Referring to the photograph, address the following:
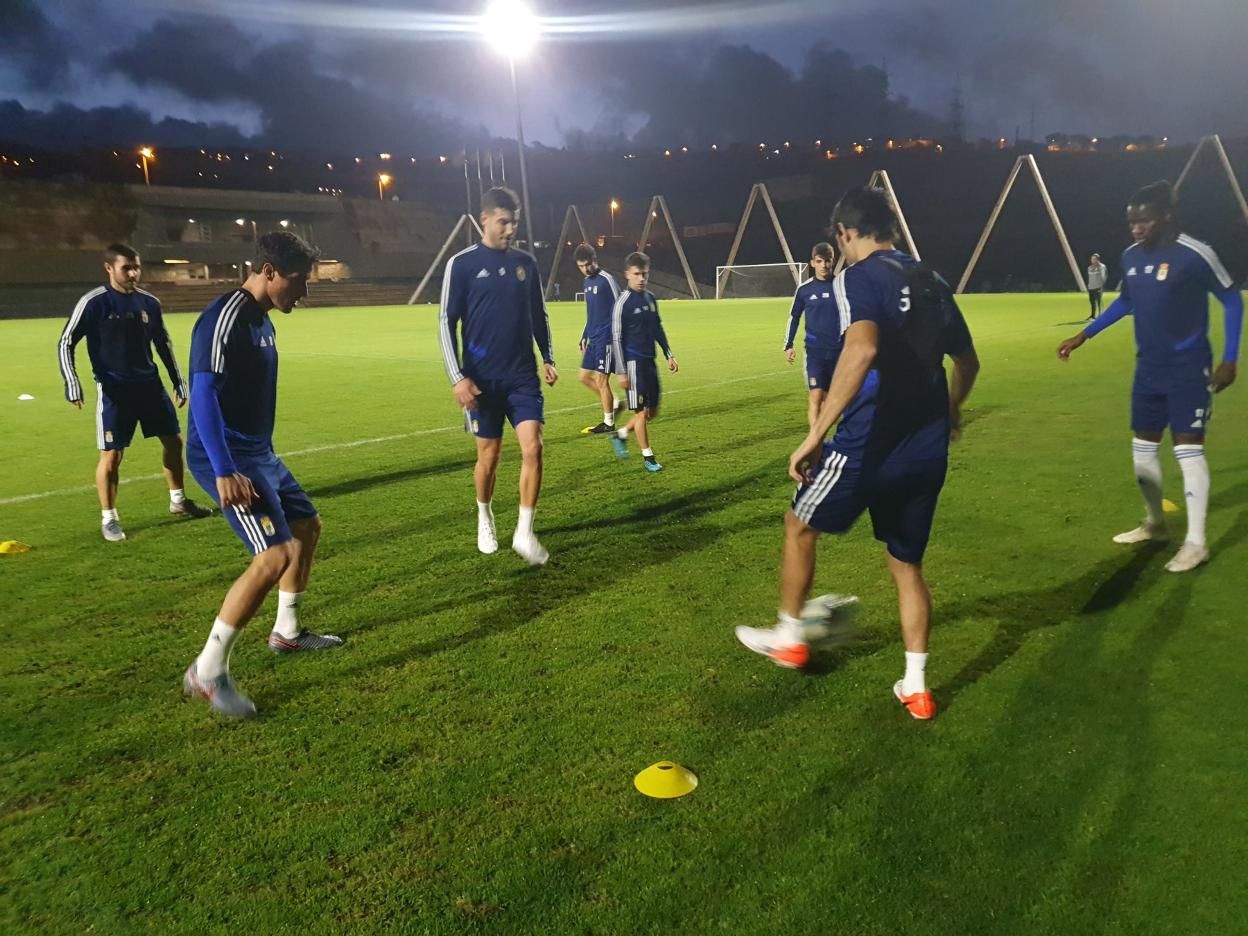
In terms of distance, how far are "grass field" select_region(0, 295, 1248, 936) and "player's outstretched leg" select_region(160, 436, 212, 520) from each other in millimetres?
261

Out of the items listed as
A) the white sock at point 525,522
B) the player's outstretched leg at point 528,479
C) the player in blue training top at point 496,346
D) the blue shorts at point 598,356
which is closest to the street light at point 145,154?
the blue shorts at point 598,356

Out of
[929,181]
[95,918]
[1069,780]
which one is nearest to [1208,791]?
[1069,780]

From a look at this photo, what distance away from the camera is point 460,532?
6.85 metres

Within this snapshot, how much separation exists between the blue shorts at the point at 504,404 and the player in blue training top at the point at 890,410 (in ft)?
8.87

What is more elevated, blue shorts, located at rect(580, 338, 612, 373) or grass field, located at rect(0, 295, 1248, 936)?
blue shorts, located at rect(580, 338, 612, 373)

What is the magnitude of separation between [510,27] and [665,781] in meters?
26.2

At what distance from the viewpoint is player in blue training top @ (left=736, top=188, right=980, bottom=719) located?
11.3 feet

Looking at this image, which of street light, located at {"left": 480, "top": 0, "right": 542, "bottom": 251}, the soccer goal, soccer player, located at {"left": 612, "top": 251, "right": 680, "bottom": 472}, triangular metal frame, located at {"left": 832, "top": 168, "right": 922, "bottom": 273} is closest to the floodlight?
street light, located at {"left": 480, "top": 0, "right": 542, "bottom": 251}

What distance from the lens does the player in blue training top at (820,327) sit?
29.2 feet

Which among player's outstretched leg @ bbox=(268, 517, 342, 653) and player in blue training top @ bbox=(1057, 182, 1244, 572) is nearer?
player's outstretched leg @ bbox=(268, 517, 342, 653)

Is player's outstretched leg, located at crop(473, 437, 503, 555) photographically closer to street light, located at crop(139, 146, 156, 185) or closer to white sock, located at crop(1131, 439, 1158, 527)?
white sock, located at crop(1131, 439, 1158, 527)

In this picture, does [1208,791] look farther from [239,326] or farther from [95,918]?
[239,326]

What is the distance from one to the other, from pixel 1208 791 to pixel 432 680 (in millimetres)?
3183

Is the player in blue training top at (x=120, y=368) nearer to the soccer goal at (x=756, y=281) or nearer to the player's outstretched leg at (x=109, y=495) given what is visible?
the player's outstretched leg at (x=109, y=495)
